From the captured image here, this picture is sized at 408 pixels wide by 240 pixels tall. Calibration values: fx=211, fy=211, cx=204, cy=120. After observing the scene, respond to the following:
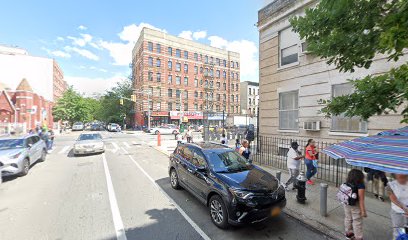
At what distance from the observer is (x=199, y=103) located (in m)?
48.9

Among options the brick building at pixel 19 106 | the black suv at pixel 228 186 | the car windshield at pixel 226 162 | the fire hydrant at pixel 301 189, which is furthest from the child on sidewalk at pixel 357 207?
the brick building at pixel 19 106

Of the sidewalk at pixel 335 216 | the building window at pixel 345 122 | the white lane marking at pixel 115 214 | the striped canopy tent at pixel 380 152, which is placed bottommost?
the white lane marking at pixel 115 214

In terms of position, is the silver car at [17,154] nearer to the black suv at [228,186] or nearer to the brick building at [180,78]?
the black suv at [228,186]

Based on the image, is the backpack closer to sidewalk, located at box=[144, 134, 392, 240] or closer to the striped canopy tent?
the striped canopy tent

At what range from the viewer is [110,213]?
5.13m

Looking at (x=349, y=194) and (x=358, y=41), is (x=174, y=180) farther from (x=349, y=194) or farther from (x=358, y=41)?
(x=358, y=41)

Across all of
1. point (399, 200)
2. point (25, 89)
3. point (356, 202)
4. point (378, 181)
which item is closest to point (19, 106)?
point (25, 89)

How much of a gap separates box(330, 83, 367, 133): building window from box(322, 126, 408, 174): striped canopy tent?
5.55 m

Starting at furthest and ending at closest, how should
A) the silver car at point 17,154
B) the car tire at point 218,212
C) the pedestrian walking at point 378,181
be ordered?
the silver car at point 17,154, the pedestrian walking at point 378,181, the car tire at point 218,212

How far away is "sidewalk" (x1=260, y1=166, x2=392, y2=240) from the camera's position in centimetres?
423

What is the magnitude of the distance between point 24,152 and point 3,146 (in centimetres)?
98

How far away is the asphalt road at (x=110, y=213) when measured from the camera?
4230 millimetres

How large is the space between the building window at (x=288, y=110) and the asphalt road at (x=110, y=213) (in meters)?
6.82

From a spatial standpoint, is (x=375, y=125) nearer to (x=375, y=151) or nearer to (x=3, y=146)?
(x=375, y=151)
